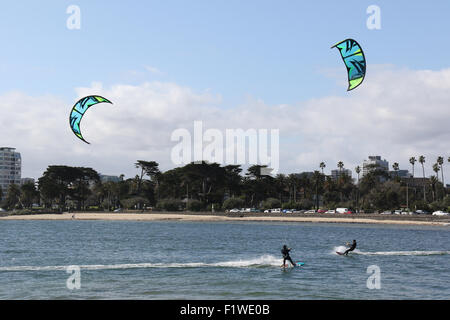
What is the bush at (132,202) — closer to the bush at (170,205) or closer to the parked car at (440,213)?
the bush at (170,205)

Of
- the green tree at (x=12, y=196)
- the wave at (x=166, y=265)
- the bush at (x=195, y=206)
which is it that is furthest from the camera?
the green tree at (x=12, y=196)

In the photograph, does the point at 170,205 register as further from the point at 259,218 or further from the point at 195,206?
the point at 259,218

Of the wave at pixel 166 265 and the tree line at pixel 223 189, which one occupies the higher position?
the tree line at pixel 223 189

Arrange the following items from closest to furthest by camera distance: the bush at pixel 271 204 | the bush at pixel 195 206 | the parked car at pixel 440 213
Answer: the parked car at pixel 440 213, the bush at pixel 195 206, the bush at pixel 271 204

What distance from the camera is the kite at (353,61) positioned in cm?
1930

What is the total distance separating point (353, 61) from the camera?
19.9 m

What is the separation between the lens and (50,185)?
122 metres

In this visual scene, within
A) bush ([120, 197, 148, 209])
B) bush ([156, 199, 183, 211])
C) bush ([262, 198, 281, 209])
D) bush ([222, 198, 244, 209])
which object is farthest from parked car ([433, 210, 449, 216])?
bush ([120, 197, 148, 209])

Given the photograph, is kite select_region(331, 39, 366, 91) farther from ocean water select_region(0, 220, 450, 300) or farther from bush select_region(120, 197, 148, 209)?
bush select_region(120, 197, 148, 209)

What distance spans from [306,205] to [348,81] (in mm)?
104615

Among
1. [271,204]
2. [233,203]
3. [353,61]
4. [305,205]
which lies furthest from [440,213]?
[353,61]

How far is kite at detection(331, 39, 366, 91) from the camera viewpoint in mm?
19297

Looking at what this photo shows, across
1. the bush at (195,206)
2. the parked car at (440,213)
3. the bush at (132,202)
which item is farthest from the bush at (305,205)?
the bush at (132,202)

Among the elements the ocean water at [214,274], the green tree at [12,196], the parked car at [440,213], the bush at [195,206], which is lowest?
the ocean water at [214,274]
